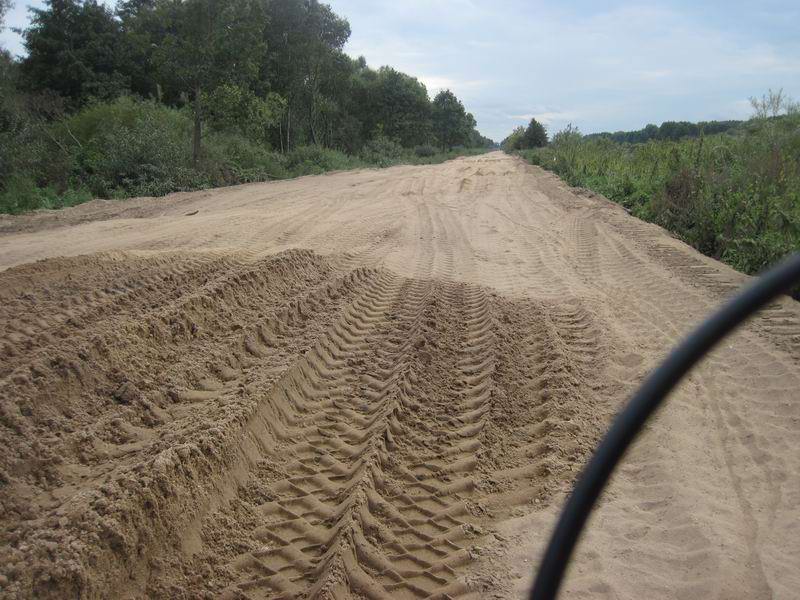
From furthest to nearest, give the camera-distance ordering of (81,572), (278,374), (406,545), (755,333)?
1. (755,333)
2. (278,374)
3. (406,545)
4. (81,572)

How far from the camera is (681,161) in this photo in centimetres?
1142

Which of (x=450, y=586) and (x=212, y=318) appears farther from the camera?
(x=212, y=318)

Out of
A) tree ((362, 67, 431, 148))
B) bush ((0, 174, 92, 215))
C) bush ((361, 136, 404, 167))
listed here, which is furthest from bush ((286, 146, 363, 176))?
tree ((362, 67, 431, 148))

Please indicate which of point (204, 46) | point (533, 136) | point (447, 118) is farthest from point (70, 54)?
point (447, 118)

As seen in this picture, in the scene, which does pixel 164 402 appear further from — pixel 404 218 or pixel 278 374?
pixel 404 218

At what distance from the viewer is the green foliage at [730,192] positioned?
23.9 ft

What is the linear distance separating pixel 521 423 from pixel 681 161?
9557 millimetres

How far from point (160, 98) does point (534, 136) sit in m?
34.4

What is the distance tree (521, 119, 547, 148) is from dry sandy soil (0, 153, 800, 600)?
4401 centimetres

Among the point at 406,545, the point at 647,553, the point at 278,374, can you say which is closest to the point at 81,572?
the point at 406,545

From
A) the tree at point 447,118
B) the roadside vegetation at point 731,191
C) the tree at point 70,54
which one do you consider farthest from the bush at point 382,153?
the tree at point 447,118

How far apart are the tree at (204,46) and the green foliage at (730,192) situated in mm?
11140

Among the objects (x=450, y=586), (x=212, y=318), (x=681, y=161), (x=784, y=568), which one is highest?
(x=681, y=161)

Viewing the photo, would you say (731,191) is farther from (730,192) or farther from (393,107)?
(393,107)
